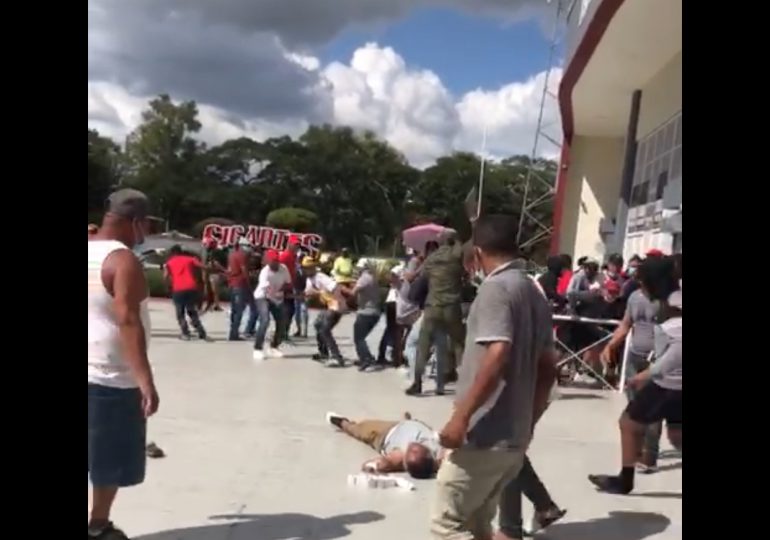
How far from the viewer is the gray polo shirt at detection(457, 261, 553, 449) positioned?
3.86 meters

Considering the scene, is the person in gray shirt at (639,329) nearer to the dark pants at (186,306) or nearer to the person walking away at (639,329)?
the person walking away at (639,329)

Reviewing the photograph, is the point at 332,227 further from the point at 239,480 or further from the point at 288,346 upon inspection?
the point at 239,480

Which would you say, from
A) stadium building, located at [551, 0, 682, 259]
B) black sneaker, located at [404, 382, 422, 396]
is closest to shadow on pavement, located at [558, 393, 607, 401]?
black sneaker, located at [404, 382, 422, 396]

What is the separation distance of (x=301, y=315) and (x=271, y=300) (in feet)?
11.9

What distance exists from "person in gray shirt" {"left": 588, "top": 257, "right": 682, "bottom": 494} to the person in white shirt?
24.3ft

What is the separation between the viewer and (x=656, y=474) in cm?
686

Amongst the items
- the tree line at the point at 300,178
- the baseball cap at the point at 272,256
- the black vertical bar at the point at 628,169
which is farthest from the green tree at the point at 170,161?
the baseball cap at the point at 272,256

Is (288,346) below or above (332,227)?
below

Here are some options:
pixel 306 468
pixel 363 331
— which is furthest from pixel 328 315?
pixel 306 468

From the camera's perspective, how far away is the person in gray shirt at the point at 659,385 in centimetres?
579

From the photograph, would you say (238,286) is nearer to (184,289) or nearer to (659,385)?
(184,289)
